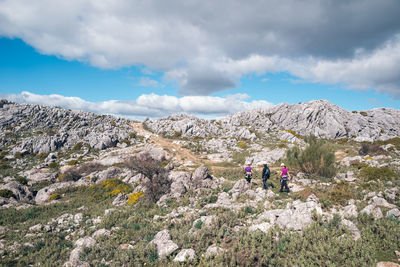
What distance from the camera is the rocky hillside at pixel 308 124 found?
68.0 meters

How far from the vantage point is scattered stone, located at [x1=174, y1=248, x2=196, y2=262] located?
8.29 meters

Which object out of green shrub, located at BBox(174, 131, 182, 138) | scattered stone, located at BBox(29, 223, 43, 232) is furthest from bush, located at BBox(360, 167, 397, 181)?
green shrub, located at BBox(174, 131, 182, 138)

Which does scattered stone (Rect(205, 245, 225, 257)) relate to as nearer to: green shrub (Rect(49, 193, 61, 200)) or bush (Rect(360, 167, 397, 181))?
bush (Rect(360, 167, 397, 181))

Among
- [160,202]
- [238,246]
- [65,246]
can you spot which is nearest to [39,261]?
[65,246]

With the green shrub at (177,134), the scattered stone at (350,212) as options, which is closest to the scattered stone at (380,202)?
the scattered stone at (350,212)

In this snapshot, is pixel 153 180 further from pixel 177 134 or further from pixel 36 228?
pixel 177 134

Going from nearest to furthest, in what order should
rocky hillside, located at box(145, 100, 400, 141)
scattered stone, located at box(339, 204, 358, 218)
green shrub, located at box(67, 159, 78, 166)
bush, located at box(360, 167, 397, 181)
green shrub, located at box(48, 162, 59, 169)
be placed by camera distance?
1. scattered stone, located at box(339, 204, 358, 218)
2. bush, located at box(360, 167, 397, 181)
3. green shrub, located at box(48, 162, 59, 169)
4. green shrub, located at box(67, 159, 78, 166)
5. rocky hillside, located at box(145, 100, 400, 141)

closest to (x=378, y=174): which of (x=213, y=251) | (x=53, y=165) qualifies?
(x=213, y=251)

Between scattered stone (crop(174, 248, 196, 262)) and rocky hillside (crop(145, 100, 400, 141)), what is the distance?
58067mm

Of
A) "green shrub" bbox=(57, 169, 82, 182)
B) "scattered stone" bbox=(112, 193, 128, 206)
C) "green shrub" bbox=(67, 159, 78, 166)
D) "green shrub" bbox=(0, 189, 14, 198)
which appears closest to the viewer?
"scattered stone" bbox=(112, 193, 128, 206)

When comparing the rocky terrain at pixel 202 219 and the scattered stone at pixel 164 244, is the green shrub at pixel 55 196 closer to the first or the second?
the rocky terrain at pixel 202 219

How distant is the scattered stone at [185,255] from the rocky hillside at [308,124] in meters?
58.1

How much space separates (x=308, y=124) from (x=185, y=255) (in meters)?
80.5

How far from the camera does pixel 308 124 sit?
75062mm
